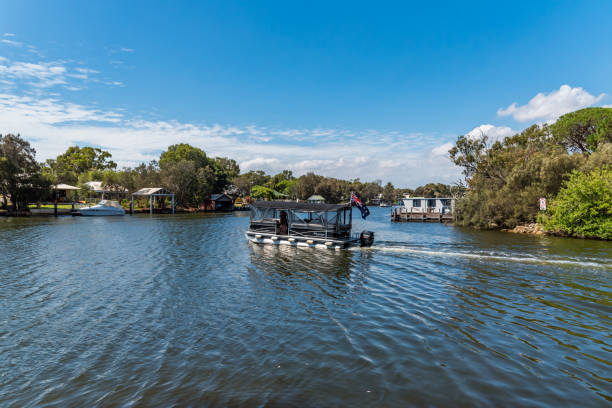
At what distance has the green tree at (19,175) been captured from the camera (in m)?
56.8

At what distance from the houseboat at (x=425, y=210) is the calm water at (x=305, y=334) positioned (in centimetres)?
3919

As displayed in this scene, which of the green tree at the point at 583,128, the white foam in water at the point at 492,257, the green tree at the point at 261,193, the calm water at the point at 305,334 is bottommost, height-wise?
the calm water at the point at 305,334

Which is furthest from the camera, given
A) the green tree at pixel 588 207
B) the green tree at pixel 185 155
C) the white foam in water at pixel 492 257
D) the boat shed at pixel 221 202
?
the green tree at pixel 185 155

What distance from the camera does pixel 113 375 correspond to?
7.33 meters

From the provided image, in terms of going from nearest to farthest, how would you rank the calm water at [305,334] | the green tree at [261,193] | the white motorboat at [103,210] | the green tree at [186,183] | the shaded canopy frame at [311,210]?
the calm water at [305,334] < the shaded canopy frame at [311,210] < the white motorboat at [103,210] < the green tree at [186,183] < the green tree at [261,193]

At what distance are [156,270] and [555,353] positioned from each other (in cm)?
1772

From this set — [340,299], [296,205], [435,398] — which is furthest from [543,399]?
[296,205]

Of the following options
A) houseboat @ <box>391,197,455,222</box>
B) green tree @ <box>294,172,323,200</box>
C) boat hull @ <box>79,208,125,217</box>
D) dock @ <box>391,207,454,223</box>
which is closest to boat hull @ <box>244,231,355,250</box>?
dock @ <box>391,207,454,223</box>

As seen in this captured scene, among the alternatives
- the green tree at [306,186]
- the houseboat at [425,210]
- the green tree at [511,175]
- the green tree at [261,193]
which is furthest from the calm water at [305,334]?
the green tree at [306,186]

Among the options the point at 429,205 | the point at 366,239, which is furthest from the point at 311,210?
the point at 429,205

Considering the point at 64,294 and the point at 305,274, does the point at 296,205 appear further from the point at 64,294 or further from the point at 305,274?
the point at 64,294

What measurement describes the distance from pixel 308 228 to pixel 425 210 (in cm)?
4261

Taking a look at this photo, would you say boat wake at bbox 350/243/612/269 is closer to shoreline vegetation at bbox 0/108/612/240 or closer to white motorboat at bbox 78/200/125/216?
shoreline vegetation at bbox 0/108/612/240

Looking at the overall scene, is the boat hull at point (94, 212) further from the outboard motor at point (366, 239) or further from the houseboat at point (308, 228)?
the outboard motor at point (366, 239)
